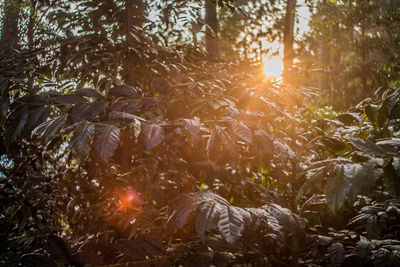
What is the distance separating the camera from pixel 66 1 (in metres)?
2.18

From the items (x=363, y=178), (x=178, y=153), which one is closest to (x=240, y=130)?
(x=363, y=178)

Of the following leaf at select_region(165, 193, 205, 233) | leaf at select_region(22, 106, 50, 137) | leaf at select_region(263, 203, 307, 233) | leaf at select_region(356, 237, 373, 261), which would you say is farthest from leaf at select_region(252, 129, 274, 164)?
leaf at select_region(22, 106, 50, 137)

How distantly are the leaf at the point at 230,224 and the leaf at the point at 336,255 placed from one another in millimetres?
402

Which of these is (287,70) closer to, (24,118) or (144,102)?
(144,102)

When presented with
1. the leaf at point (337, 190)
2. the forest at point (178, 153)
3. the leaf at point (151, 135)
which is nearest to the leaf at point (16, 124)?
the forest at point (178, 153)

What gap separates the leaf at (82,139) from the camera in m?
0.84

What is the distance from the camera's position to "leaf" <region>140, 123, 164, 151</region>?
3.11ft

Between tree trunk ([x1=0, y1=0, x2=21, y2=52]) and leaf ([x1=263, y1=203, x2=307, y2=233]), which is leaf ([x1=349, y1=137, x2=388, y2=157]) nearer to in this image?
leaf ([x1=263, y1=203, x2=307, y2=233])

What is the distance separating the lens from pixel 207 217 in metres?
0.84

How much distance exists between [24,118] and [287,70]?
113cm

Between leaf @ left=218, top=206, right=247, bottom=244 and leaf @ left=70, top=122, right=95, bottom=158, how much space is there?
15.6 inches

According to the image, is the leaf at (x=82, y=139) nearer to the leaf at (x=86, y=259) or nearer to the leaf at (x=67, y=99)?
the leaf at (x=67, y=99)

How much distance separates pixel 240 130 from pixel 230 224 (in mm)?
344

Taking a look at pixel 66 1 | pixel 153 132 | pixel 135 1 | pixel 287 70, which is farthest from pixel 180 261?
pixel 66 1
